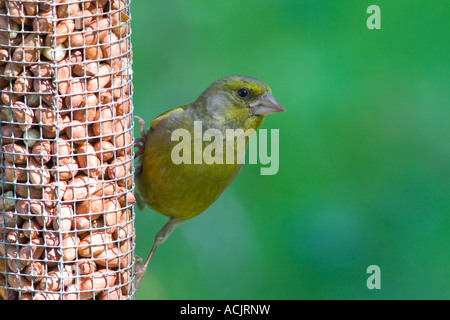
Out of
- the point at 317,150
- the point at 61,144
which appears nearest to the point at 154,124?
the point at 61,144

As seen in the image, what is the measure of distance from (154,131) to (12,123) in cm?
99

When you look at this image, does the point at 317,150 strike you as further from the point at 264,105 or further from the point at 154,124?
the point at 154,124

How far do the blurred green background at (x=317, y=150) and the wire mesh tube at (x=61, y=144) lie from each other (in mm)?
2272

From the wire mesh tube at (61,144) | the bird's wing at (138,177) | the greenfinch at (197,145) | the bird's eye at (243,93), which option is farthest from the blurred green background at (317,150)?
the wire mesh tube at (61,144)

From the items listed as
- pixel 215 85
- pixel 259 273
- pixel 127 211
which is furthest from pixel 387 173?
pixel 127 211

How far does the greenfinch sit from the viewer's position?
13.1 ft

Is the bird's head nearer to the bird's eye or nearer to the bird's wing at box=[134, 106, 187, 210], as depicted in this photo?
the bird's eye

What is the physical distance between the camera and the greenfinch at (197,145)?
4.01 meters

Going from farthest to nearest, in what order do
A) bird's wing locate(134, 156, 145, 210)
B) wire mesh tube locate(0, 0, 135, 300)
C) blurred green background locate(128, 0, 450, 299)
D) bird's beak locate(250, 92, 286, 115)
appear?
1. blurred green background locate(128, 0, 450, 299)
2. bird's wing locate(134, 156, 145, 210)
3. bird's beak locate(250, 92, 286, 115)
4. wire mesh tube locate(0, 0, 135, 300)

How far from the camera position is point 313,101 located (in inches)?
237

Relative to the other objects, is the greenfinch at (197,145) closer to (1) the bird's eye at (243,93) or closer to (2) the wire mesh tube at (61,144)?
(1) the bird's eye at (243,93)

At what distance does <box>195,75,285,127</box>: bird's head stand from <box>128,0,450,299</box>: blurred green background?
1.69 m

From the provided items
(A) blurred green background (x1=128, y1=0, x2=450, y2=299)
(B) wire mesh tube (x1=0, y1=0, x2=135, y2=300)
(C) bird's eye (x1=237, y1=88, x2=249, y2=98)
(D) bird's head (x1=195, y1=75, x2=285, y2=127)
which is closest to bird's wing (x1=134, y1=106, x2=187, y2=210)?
(D) bird's head (x1=195, y1=75, x2=285, y2=127)

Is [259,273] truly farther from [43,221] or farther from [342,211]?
[43,221]
